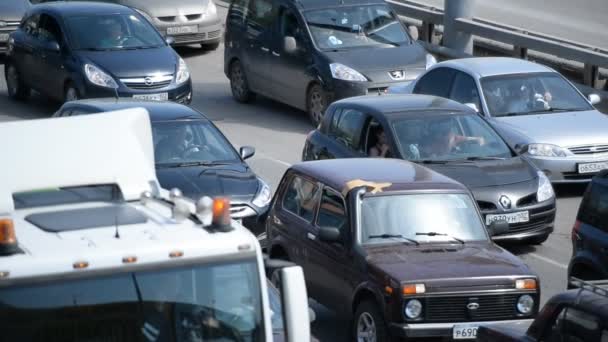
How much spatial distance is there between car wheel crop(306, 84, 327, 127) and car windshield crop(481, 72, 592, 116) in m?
3.70

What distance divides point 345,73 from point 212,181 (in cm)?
681

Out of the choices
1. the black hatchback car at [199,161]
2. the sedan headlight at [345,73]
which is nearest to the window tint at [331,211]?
the black hatchback car at [199,161]

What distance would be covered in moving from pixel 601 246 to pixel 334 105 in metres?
5.48

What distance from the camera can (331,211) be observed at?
452 inches

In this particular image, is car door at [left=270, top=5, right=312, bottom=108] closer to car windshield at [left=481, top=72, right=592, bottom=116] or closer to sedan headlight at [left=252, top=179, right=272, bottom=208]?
car windshield at [left=481, top=72, right=592, bottom=116]

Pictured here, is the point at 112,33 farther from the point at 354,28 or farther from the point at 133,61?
the point at 354,28

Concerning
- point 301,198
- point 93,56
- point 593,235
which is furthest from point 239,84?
point 593,235

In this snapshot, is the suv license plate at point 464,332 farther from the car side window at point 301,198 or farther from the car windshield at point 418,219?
the car side window at point 301,198

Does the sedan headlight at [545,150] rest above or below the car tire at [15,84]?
above

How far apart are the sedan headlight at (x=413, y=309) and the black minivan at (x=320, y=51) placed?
10.1m

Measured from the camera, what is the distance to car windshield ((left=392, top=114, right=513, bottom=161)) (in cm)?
1452

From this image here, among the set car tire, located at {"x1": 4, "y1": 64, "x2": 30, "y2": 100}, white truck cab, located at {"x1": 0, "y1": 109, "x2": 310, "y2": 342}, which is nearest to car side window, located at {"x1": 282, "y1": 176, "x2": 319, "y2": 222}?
white truck cab, located at {"x1": 0, "y1": 109, "x2": 310, "y2": 342}

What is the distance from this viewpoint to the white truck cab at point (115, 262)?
597 centimetres

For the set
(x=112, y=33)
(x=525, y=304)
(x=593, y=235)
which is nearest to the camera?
(x=525, y=304)
